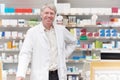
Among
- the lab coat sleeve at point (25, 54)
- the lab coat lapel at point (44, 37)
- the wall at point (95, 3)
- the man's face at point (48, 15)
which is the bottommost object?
the lab coat sleeve at point (25, 54)

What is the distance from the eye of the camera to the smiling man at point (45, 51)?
246 cm

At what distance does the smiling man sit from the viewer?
246 centimetres

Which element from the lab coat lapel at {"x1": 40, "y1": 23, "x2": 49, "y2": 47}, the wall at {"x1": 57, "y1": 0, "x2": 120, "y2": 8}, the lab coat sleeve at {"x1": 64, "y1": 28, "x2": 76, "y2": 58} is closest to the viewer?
the lab coat lapel at {"x1": 40, "y1": 23, "x2": 49, "y2": 47}

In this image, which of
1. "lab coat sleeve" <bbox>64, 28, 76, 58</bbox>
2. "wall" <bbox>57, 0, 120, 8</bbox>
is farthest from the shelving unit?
"lab coat sleeve" <bbox>64, 28, 76, 58</bbox>

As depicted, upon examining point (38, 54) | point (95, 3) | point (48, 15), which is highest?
point (95, 3)

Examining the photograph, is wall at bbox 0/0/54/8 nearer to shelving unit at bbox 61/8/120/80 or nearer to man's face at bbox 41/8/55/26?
shelving unit at bbox 61/8/120/80

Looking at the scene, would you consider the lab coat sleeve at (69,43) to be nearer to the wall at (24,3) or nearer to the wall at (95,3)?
the wall at (95,3)

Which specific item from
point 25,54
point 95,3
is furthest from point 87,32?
point 25,54

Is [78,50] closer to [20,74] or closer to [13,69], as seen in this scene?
[13,69]

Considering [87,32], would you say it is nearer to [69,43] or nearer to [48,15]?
[69,43]

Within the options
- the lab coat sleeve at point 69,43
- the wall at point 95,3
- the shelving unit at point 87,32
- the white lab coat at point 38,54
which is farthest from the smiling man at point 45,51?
the wall at point 95,3

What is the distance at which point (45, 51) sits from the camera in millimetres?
2473

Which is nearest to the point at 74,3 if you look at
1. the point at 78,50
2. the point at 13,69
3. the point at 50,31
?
the point at 78,50

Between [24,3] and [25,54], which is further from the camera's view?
[24,3]
